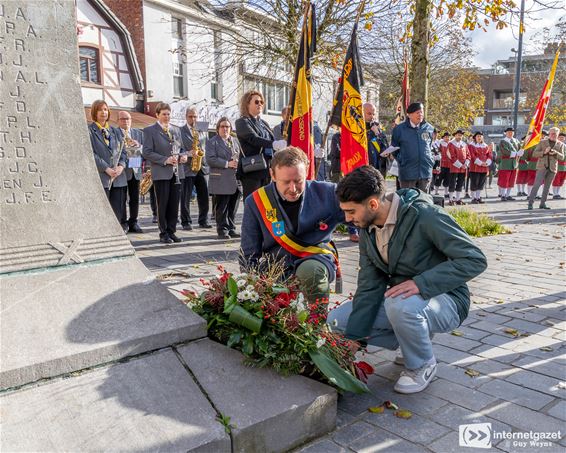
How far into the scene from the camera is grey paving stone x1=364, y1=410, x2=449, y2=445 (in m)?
2.73

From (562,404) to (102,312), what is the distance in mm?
2701

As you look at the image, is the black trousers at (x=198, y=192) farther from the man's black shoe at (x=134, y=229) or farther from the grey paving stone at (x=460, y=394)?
the grey paving stone at (x=460, y=394)

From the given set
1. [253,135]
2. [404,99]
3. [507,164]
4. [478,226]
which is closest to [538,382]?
[253,135]

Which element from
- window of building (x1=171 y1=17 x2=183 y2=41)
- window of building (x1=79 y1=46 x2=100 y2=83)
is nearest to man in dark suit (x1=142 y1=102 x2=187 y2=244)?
window of building (x1=79 y1=46 x2=100 y2=83)

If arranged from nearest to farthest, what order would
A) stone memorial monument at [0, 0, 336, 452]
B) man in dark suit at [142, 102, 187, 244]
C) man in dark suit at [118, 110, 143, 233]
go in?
1. stone memorial monument at [0, 0, 336, 452]
2. man in dark suit at [142, 102, 187, 244]
3. man in dark suit at [118, 110, 143, 233]

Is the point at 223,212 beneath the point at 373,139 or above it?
beneath

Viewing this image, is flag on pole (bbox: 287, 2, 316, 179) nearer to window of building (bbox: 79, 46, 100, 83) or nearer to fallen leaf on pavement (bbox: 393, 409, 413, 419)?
fallen leaf on pavement (bbox: 393, 409, 413, 419)

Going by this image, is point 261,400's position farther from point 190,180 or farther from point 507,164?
point 507,164

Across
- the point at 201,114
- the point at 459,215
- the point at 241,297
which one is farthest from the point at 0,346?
the point at 201,114

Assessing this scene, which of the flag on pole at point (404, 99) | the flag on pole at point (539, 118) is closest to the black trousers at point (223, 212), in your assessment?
the flag on pole at point (404, 99)

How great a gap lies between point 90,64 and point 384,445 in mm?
22361

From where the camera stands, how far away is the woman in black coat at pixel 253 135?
7.29m

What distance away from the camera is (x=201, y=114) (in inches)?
1014

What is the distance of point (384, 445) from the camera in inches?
105
